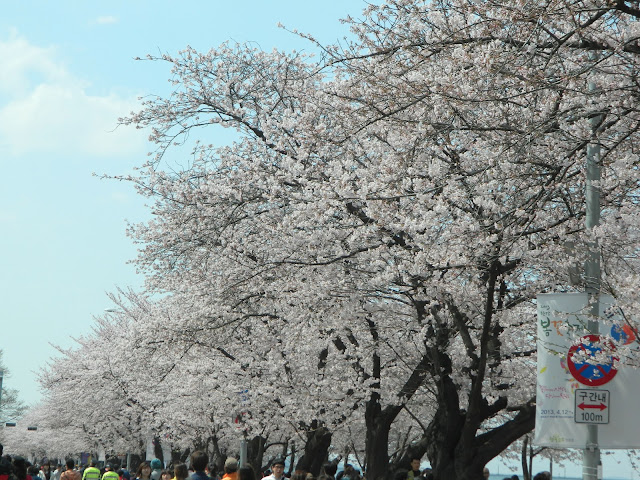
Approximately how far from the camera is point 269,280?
16516mm

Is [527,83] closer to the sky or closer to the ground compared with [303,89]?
closer to the ground

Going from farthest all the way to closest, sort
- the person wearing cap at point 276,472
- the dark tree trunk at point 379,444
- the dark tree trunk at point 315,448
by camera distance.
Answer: the dark tree trunk at point 315,448, the dark tree trunk at point 379,444, the person wearing cap at point 276,472

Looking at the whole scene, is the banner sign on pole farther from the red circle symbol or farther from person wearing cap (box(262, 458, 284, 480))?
person wearing cap (box(262, 458, 284, 480))

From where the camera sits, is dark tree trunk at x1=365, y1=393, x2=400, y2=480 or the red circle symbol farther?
dark tree trunk at x1=365, y1=393, x2=400, y2=480

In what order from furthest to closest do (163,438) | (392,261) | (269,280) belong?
(163,438)
(269,280)
(392,261)

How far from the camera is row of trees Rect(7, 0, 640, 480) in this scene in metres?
8.95

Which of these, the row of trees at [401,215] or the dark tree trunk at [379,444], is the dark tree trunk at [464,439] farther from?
the dark tree trunk at [379,444]

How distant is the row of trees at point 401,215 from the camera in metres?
8.95

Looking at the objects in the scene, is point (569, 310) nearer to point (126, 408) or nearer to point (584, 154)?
point (584, 154)

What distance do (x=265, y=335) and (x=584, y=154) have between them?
1229 centimetres

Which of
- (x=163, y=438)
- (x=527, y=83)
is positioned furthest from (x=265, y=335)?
(x=163, y=438)

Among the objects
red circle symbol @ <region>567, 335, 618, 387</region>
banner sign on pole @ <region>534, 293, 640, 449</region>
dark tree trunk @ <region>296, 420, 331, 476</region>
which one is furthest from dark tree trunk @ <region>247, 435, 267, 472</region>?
red circle symbol @ <region>567, 335, 618, 387</region>

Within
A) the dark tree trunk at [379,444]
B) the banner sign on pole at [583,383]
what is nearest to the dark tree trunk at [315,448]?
the dark tree trunk at [379,444]

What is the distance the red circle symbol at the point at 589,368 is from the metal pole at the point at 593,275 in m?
0.22
